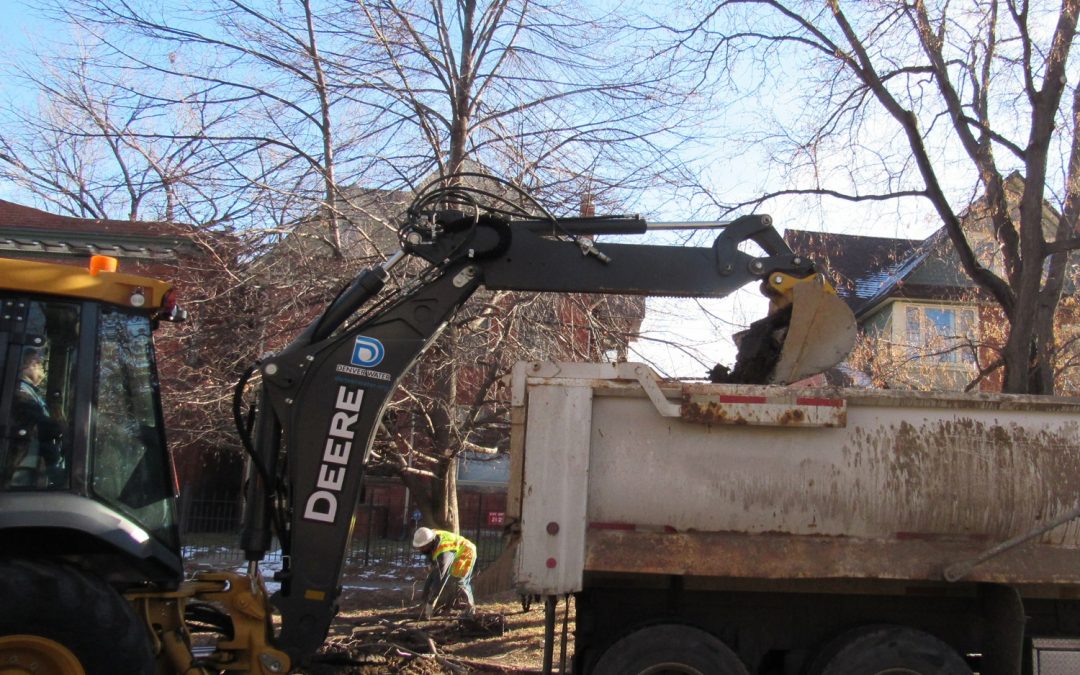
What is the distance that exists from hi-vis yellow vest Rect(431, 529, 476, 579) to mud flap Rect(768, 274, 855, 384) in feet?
17.6

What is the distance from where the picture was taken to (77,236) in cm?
1923

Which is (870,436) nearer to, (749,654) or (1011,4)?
(749,654)

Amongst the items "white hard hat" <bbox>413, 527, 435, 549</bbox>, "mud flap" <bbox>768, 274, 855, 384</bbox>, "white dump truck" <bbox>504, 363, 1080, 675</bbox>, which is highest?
"mud flap" <bbox>768, 274, 855, 384</bbox>

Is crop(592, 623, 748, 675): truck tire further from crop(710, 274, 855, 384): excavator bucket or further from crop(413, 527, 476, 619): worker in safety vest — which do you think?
crop(413, 527, 476, 619): worker in safety vest

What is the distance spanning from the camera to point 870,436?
4559mm

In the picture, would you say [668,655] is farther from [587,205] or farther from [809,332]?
[587,205]

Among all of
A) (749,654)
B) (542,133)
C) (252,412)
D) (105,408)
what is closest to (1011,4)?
(542,133)

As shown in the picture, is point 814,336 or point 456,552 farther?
point 456,552

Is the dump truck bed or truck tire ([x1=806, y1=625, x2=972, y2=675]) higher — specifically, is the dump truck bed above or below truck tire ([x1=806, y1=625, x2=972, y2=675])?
above

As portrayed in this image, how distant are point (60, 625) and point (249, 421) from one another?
4.97 feet

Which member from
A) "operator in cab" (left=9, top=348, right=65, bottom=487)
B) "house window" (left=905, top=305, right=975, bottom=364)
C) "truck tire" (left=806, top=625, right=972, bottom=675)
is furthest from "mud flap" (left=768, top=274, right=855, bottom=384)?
"house window" (left=905, top=305, right=975, bottom=364)

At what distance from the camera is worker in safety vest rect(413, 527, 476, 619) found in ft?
30.5

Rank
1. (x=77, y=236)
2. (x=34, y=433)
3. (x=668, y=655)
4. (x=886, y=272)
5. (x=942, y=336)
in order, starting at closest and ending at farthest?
(x=34, y=433), (x=668, y=655), (x=942, y=336), (x=77, y=236), (x=886, y=272)

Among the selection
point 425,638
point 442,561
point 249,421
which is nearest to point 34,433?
point 249,421
